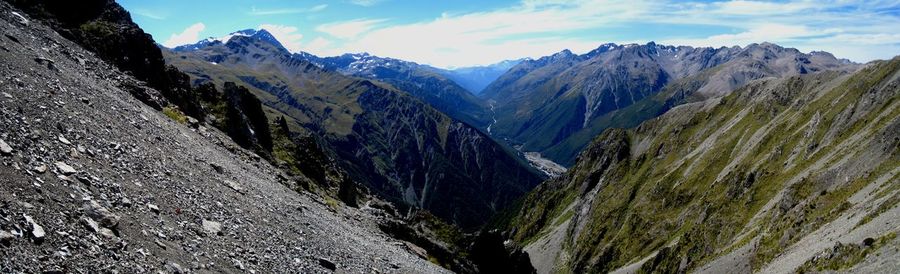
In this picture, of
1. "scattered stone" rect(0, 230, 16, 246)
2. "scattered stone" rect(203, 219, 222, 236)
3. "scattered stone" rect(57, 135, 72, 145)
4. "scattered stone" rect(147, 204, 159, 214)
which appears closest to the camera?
"scattered stone" rect(0, 230, 16, 246)

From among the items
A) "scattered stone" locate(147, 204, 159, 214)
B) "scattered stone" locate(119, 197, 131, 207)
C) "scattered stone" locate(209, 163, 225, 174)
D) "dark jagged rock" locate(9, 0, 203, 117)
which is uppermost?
"dark jagged rock" locate(9, 0, 203, 117)

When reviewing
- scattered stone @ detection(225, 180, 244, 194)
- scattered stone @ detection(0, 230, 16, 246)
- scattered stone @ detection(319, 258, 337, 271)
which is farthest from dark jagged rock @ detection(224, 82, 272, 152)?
scattered stone @ detection(0, 230, 16, 246)

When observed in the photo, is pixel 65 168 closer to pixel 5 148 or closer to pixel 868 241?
pixel 5 148

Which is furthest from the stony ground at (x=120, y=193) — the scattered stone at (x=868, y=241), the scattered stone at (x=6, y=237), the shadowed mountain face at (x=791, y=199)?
the shadowed mountain face at (x=791, y=199)

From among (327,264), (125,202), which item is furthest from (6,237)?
(327,264)

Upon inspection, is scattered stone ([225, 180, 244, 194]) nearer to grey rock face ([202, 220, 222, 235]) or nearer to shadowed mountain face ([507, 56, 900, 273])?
grey rock face ([202, 220, 222, 235])

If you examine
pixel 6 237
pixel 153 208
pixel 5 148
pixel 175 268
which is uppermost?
pixel 5 148
